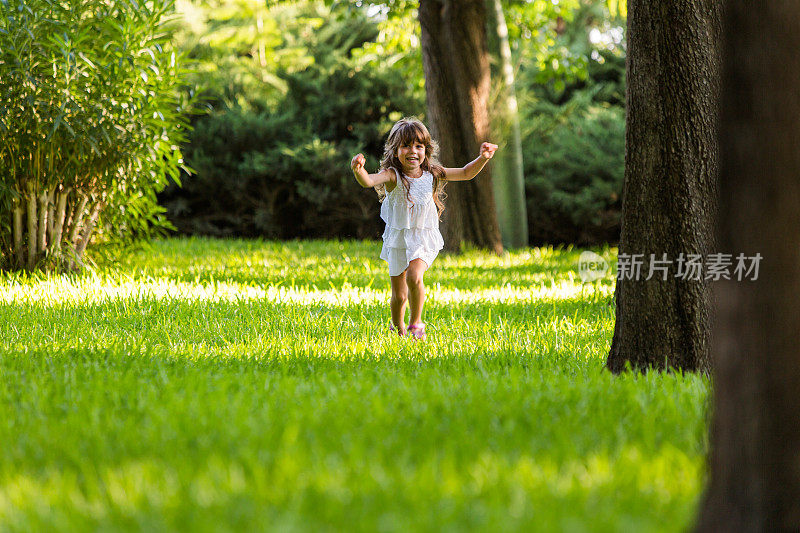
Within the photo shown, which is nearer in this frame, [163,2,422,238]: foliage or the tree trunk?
the tree trunk

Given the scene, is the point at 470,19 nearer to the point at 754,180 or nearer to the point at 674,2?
the point at 674,2

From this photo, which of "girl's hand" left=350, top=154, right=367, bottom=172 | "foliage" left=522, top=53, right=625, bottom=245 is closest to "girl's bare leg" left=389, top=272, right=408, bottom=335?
"girl's hand" left=350, top=154, right=367, bottom=172

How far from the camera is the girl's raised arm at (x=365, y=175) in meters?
4.53

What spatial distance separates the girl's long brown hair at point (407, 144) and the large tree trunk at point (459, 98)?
5526mm

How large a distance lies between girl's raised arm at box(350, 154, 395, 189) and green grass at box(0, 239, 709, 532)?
0.95 metres

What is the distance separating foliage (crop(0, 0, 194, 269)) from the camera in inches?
277

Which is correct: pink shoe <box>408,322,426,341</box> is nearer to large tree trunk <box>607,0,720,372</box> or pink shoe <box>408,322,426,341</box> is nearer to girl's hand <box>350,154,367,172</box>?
girl's hand <box>350,154,367,172</box>

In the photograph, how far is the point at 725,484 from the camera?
6.52 feet

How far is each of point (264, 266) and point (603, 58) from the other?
11401 millimetres

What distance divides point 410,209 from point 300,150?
9800 millimetres

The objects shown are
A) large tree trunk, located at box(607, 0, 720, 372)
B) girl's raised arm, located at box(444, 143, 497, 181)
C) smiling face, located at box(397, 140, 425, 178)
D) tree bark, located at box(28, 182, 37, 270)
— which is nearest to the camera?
large tree trunk, located at box(607, 0, 720, 372)

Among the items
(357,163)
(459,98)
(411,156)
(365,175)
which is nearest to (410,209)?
(411,156)

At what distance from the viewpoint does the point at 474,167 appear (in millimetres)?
5191

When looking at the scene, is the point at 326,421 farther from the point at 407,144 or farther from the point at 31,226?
the point at 31,226
